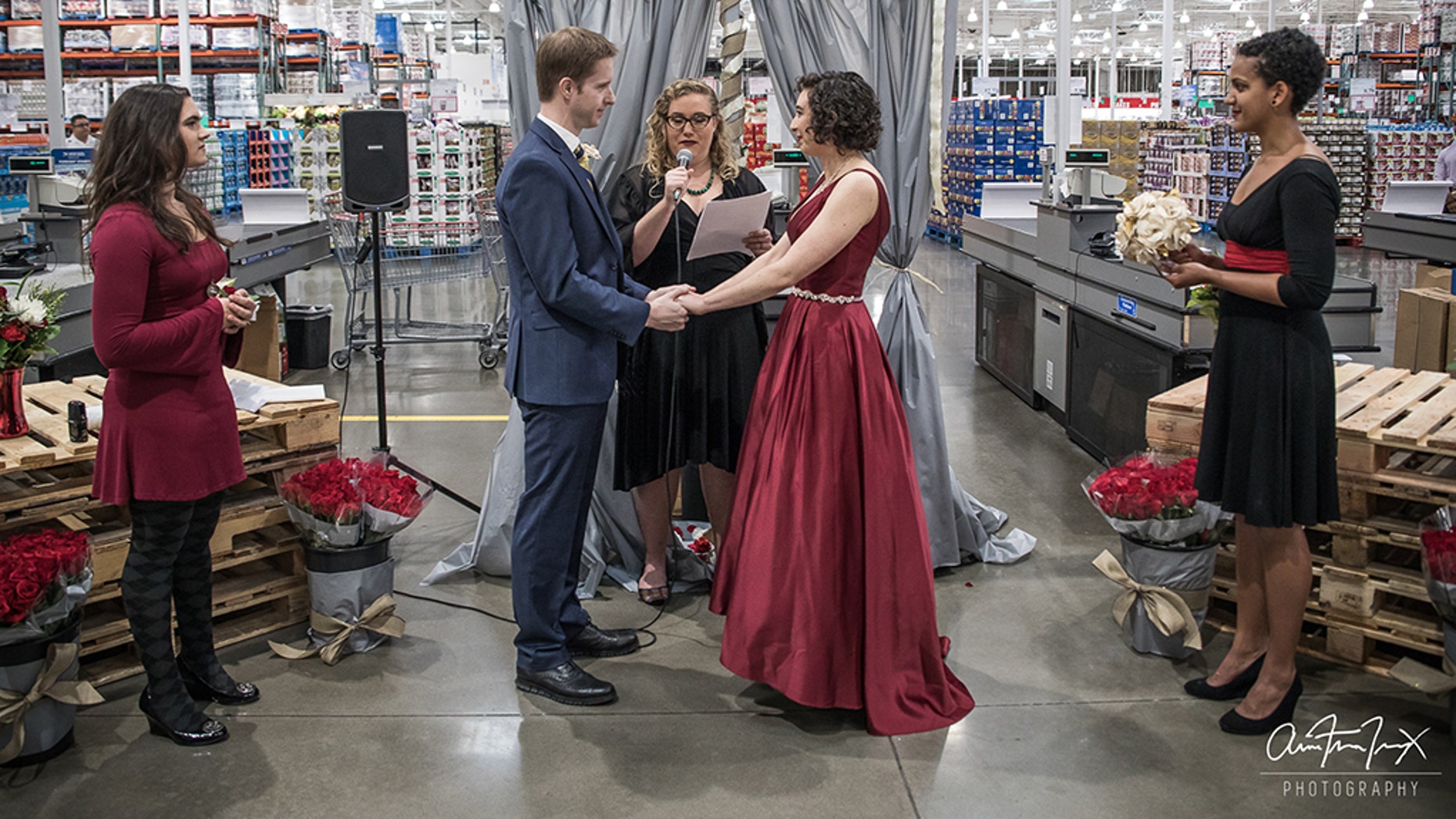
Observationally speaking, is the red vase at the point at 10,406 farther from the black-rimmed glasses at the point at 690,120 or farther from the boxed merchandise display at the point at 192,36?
the boxed merchandise display at the point at 192,36

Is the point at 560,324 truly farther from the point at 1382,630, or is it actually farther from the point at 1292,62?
the point at 1382,630

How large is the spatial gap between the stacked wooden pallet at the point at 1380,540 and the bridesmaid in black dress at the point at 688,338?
174cm

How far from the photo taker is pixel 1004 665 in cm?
359

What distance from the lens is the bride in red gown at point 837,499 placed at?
123 inches

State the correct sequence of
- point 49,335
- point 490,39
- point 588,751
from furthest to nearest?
point 490,39, point 49,335, point 588,751

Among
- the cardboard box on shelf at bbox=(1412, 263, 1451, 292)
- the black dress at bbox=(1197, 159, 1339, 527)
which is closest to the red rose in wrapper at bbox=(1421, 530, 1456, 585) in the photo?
the black dress at bbox=(1197, 159, 1339, 527)

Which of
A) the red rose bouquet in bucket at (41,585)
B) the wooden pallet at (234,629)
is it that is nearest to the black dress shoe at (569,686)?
the wooden pallet at (234,629)

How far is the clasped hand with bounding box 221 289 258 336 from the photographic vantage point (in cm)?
295

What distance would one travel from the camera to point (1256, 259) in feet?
9.68

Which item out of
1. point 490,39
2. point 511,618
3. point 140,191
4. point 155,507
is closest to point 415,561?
point 511,618

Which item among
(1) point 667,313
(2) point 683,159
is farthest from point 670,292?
(2) point 683,159

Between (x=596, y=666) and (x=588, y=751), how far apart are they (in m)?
0.55

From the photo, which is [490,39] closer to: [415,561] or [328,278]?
[328,278]

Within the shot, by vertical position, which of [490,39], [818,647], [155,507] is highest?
[490,39]
